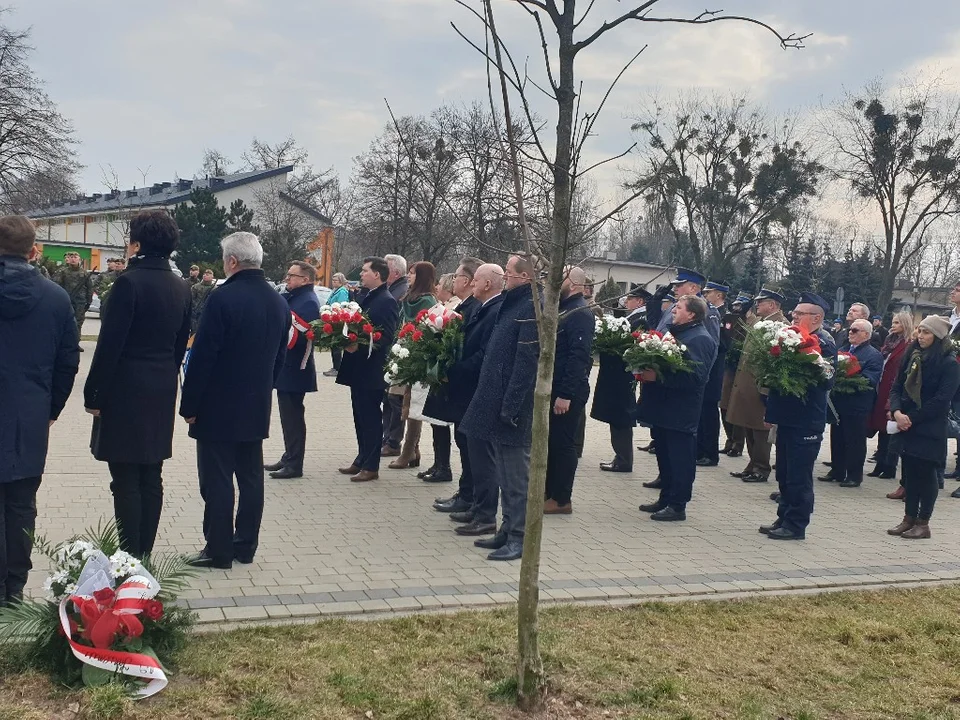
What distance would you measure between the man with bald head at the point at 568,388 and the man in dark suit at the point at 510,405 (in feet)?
1.41

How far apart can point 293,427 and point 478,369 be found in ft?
7.76

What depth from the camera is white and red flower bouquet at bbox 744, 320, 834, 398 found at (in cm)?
775

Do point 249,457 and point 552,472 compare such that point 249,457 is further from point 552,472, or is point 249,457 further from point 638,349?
point 638,349

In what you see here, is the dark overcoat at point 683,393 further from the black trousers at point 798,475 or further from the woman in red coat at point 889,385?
the woman in red coat at point 889,385

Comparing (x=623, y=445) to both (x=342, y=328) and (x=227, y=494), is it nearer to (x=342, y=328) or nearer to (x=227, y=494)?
(x=342, y=328)

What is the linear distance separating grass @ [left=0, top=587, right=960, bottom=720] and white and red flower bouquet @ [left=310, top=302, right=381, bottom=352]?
399 centimetres

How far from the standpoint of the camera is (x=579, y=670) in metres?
4.52

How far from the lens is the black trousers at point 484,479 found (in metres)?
7.22

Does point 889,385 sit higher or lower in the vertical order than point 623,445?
higher

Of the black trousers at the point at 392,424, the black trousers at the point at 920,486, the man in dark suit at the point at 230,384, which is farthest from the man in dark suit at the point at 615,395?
the man in dark suit at the point at 230,384

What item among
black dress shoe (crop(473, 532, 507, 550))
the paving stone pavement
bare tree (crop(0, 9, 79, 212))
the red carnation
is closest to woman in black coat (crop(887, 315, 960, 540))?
the paving stone pavement

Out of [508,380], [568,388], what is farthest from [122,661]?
[568,388]

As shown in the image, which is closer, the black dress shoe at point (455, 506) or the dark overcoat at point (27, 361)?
the dark overcoat at point (27, 361)

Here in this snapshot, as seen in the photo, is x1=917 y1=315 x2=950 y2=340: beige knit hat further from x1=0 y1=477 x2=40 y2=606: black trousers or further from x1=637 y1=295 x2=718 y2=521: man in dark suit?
x1=0 y1=477 x2=40 y2=606: black trousers
